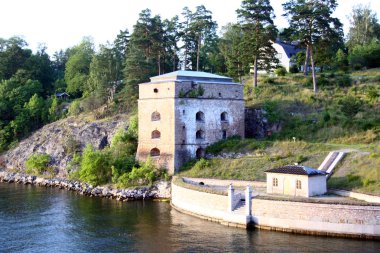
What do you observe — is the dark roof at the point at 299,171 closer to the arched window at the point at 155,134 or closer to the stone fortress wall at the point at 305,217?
the stone fortress wall at the point at 305,217

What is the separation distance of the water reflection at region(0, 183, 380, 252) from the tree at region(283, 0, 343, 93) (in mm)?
20219

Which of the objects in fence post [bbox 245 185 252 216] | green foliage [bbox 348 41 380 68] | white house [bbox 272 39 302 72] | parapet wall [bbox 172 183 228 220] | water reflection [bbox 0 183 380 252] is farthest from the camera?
white house [bbox 272 39 302 72]

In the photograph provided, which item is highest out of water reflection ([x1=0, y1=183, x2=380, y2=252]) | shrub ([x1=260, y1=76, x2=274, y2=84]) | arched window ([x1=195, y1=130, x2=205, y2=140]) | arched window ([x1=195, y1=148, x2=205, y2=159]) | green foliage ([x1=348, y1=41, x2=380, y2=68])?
green foliage ([x1=348, y1=41, x2=380, y2=68])

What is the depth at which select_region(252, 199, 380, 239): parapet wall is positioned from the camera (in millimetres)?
22406

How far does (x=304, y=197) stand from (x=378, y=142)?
10.1 m

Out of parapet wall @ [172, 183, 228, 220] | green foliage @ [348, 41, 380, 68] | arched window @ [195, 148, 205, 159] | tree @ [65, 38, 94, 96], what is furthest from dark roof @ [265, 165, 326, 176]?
tree @ [65, 38, 94, 96]

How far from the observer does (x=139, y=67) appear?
48.1m

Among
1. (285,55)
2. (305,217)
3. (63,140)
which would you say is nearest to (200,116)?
(305,217)

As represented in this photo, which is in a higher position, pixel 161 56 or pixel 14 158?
pixel 161 56

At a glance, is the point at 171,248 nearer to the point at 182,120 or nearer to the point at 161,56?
the point at 182,120

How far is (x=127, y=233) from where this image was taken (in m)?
24.6

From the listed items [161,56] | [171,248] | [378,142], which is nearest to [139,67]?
[161,56]

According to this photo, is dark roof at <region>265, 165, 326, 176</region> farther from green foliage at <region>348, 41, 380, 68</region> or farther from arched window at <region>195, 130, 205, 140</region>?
green foliage at <region>348, 41, 380, 68</region>

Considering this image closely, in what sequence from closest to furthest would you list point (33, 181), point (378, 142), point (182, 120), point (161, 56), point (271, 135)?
point (378, 142), point (182, 120), point (271, 135), point (33, 181), point (161, 56)
